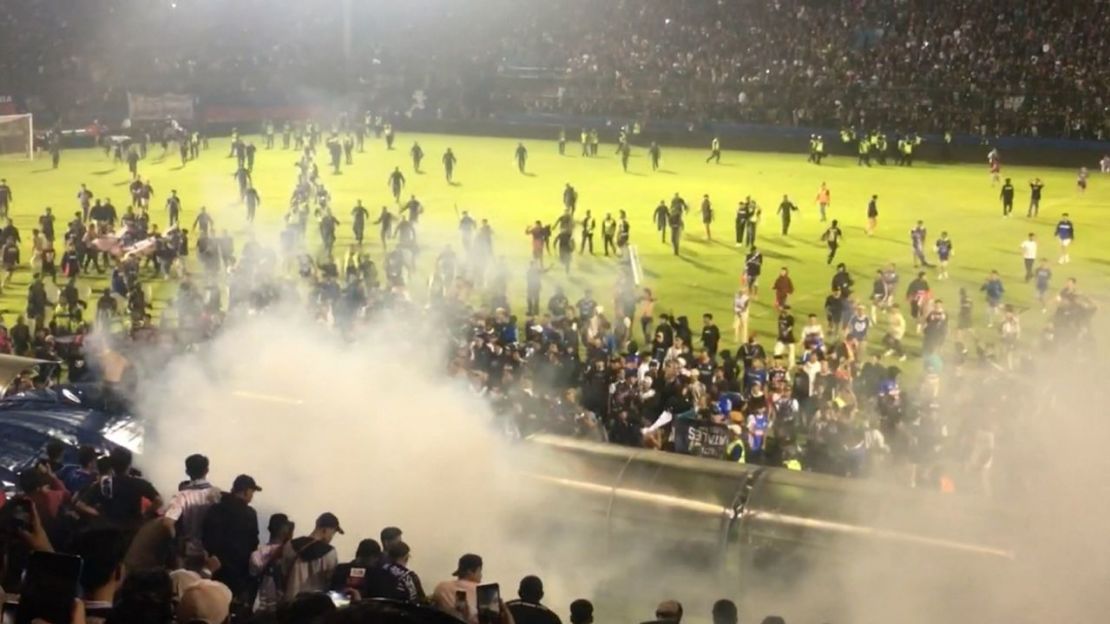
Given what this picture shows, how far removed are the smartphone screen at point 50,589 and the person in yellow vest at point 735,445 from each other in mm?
8223

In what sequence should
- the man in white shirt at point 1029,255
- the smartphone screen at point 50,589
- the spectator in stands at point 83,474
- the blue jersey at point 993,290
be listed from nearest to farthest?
the smartphone screen at point 50,589 → the spectator in stands at point 83,474 → the blue jersey at point 993,290 → the man in white shirt at point 1029,255

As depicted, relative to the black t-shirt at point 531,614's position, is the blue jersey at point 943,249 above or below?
below

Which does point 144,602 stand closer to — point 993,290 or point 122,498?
point 122,498

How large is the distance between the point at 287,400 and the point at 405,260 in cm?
1283

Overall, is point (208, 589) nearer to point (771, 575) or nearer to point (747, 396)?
point (771, 575)

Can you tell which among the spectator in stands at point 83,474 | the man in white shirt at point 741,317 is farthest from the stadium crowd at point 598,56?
the spectator in stands at point 83,474

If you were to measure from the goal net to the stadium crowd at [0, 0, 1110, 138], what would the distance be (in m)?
8.06

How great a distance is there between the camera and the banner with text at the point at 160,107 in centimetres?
4722

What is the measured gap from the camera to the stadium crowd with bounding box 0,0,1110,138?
47.2 m

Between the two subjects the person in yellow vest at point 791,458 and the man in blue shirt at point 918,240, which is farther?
the man in blue shirt at point 918,240

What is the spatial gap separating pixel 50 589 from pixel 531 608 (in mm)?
2558

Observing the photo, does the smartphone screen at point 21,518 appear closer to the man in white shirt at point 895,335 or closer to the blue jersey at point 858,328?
the blue jersey at point 858,328

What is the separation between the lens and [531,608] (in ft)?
20.5

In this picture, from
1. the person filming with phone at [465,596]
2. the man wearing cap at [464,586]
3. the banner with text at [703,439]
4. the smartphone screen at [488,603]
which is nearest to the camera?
the smartphone screen at [488,603]
